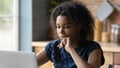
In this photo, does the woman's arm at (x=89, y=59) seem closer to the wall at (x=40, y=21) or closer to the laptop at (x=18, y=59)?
the laptop at (x=18, y=59)

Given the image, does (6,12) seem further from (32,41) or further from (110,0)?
(110,0)

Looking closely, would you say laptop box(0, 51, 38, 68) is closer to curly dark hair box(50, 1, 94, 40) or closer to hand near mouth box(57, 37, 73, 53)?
hand near mouth box(57, 37, 73, 53)

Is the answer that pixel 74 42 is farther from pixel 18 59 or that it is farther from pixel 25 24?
pixel 25 24

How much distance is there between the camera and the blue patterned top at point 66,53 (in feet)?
5.30

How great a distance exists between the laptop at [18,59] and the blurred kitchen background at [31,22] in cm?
154

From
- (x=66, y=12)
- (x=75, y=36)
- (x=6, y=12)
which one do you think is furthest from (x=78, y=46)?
(x=6, y=12)

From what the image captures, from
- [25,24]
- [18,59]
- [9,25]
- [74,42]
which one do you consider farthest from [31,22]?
[18,59]

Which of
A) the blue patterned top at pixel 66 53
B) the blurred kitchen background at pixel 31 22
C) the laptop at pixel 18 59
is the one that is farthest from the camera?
the blurred kitchen background at pixel 31 22

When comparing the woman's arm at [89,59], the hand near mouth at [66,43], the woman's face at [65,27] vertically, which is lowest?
the woman's arm at [89,59]

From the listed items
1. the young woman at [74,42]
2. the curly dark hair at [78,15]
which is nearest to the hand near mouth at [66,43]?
the young woman at [74,42]

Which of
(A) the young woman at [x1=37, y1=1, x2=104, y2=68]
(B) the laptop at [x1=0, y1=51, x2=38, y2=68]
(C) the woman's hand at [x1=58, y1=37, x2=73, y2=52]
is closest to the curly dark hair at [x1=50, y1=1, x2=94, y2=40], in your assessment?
(A) the young woman at [x1=37, y1=1, x2=104, y2=68]

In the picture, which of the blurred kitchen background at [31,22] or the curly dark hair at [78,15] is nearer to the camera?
the curly dark hair at [78,15]

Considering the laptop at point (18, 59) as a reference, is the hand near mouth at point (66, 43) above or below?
above

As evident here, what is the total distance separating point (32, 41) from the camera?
3.14 m
